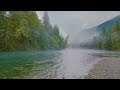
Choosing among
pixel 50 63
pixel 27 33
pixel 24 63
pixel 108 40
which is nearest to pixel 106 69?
pixel 108 40

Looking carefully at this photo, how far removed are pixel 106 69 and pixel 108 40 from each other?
0.58 meters

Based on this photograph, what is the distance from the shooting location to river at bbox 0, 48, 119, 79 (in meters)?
4.79

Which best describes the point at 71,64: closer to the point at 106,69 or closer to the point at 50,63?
the point at 50,63

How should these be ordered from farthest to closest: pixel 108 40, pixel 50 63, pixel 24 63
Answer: pixel 108 40
pixel 50 63
pixel 24 63

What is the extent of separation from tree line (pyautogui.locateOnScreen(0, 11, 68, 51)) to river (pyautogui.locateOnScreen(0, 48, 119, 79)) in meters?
0.14

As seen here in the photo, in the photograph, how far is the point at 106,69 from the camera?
4988mm

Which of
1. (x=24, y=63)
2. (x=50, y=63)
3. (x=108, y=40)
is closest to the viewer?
(x=24, y=63)

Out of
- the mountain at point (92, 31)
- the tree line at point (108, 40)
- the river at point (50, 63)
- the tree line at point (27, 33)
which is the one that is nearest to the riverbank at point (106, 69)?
the river at point (50, 63)

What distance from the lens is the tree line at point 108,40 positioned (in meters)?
5.05

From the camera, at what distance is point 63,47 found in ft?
17.0
